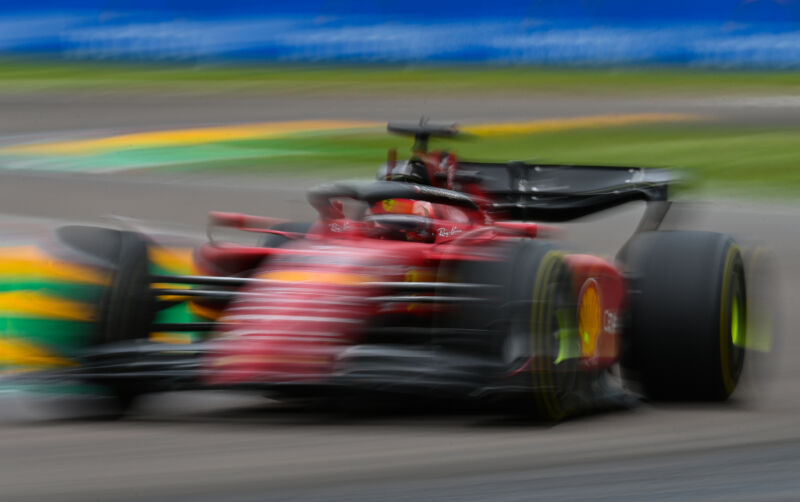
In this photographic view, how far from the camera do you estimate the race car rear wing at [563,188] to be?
24.1 feet

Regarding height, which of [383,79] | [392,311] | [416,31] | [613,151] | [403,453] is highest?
[416,31]

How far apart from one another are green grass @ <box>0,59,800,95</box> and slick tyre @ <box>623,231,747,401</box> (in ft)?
61.1

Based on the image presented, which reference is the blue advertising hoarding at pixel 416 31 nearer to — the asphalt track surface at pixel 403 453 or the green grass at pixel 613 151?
the green grass at pixel 613 151

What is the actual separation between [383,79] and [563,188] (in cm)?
1917

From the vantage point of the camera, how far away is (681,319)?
612cm

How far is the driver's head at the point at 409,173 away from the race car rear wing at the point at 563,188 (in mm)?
165

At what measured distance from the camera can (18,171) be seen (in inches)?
703

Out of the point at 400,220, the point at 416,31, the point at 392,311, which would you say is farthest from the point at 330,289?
the point at 416,31

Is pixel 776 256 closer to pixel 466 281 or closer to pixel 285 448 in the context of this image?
pixel 466 281

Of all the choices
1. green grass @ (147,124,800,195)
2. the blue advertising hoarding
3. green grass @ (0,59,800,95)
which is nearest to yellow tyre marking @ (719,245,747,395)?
green grass @ (147,124,800,195)

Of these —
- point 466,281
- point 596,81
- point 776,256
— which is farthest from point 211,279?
point 596,81

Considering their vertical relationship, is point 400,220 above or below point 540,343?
above

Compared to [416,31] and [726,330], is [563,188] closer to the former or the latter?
[726,330]

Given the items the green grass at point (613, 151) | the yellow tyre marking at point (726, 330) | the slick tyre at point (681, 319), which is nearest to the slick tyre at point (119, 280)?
the slick tyre at point (681, 319)
